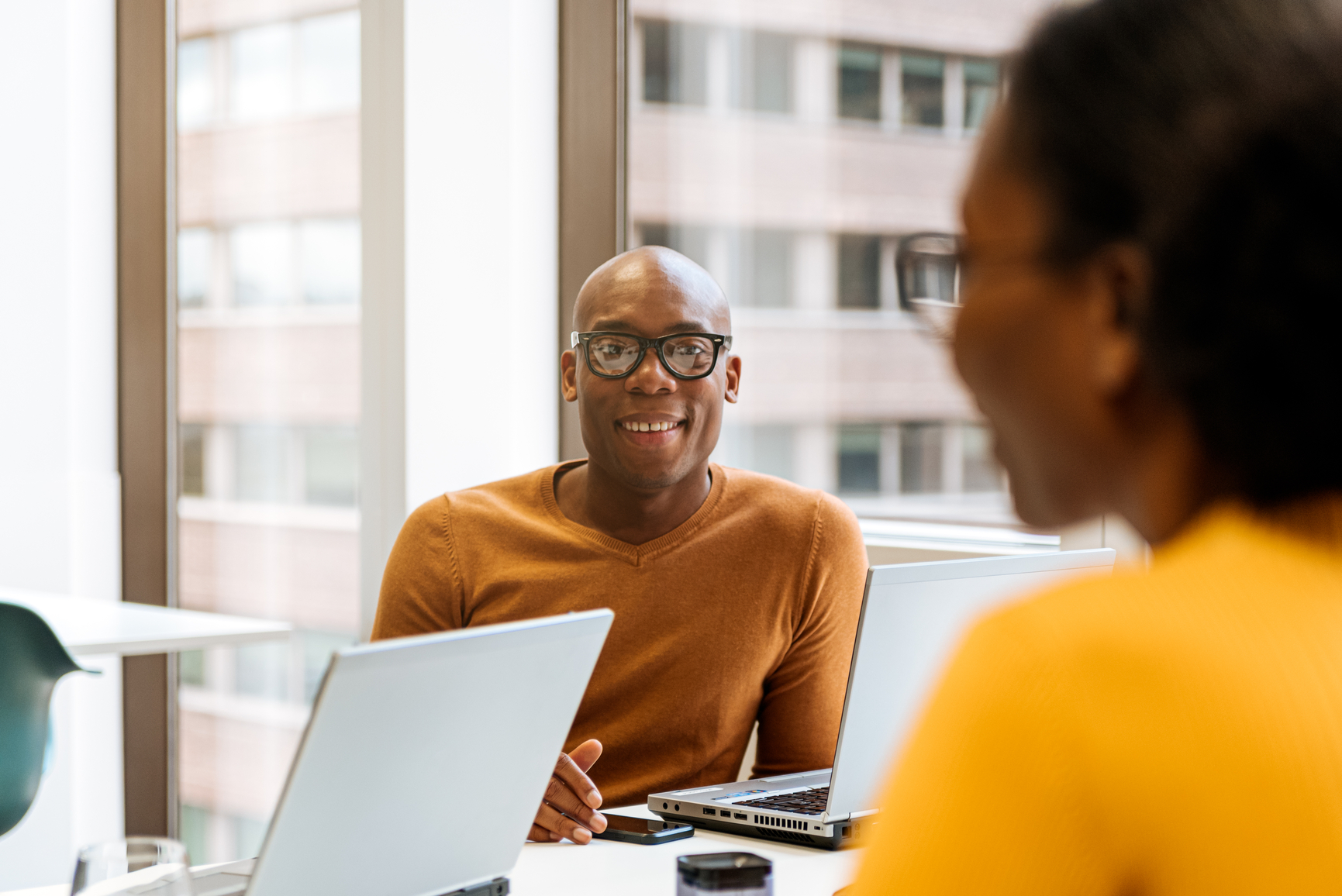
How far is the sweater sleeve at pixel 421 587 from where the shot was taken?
189cm

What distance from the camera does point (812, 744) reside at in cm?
186

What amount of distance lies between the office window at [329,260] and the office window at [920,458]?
154 cm

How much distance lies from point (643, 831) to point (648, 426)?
68 cm

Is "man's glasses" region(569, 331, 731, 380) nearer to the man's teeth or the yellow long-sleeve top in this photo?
the man's teeth

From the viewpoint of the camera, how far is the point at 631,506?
1.98 metres

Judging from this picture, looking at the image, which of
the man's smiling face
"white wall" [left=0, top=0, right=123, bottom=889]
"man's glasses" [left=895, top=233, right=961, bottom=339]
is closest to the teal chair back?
the man's smiling face

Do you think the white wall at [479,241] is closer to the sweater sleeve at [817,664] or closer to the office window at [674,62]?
the office window at [674,62]

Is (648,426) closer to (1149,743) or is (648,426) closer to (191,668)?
(1149,743)

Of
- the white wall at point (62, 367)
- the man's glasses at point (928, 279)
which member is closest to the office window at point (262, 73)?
the white wall at point (62, 367)

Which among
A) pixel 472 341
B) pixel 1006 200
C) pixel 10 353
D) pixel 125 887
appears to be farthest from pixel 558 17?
pixel 1006 200

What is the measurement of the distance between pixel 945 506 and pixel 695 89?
1064 millimetres

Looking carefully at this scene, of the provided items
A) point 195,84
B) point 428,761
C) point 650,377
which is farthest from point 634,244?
point 428,761

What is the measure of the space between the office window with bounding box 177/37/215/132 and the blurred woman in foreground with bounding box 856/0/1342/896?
148 inches

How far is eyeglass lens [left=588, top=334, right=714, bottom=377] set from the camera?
201cm
